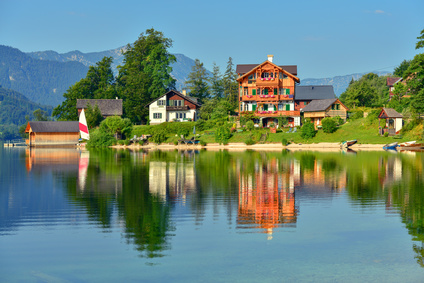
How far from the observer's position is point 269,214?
2330 cm

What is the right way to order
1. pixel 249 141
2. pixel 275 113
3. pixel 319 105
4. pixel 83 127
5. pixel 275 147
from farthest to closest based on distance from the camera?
1. pixel 83 127
2. pixel 275 113
3. pixel 319 105
4. pixel 249 141
5. pixel 275 147

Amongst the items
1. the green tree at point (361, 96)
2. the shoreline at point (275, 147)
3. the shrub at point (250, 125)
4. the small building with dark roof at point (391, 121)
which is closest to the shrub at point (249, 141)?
the shoreline at point (275, 147)

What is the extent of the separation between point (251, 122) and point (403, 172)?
49600mm

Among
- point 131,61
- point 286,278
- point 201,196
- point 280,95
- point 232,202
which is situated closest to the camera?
point 286,278

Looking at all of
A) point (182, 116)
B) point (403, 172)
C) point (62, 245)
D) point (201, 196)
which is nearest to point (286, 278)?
point (62, 245)

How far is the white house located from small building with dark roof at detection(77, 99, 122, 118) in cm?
845

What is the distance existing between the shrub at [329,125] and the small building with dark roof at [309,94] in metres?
17.6

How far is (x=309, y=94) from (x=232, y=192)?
7859 cm

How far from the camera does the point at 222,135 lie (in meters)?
87.2

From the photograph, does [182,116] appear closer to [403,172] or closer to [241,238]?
[403,172]

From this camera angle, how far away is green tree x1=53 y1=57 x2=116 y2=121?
118 meters

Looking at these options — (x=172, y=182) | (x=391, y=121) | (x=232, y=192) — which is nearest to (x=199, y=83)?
(x=391, y=121)

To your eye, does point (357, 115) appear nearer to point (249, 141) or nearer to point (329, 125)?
point (329, 125)

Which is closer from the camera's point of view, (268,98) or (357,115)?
(357,115)
